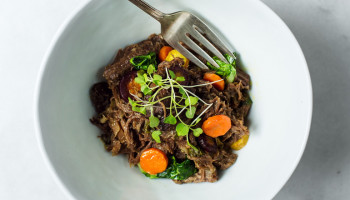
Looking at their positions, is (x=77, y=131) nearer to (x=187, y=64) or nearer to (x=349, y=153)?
(x=187, y=64)

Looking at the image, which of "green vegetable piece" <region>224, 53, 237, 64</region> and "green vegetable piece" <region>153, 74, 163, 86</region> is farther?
"green vegetable piece" <region>224, 53, 237, 64</region>

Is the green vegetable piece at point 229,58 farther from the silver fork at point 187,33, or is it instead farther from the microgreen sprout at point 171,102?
the microgreen sprout at point 171,102

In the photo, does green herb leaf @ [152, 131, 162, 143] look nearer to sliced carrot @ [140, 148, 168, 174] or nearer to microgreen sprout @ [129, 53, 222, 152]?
microgreen sprout @ [129, 53, 222, 152]

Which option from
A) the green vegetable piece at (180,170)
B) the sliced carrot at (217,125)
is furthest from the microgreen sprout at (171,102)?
the green vegetable piece at (180,170)

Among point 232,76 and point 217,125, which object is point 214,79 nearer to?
point 232,76

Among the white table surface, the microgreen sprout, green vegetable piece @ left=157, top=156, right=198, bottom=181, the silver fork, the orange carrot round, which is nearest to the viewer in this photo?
the microgreen sprout

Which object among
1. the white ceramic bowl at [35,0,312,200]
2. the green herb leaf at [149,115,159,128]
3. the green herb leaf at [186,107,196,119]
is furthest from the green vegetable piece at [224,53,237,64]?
the green herb leaf at [149,115,159,128]

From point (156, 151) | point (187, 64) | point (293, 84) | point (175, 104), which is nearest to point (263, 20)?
point (293, 84)
